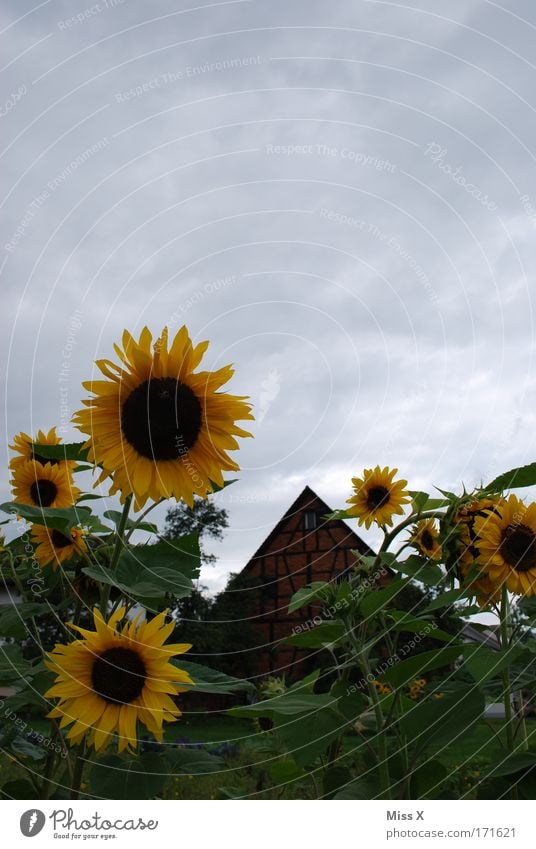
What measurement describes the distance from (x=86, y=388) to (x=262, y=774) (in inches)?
70.5

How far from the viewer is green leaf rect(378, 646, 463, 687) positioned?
1311 millimetres

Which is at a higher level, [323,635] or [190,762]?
[323,635]

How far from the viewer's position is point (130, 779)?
137 cm

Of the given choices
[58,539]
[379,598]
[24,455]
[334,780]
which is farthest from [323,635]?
[24,455]

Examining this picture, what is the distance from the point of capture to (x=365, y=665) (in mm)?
1476

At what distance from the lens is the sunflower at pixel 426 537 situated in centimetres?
193

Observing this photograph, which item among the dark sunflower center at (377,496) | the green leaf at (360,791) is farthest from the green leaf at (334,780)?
the dark sunflower center at (377,496)

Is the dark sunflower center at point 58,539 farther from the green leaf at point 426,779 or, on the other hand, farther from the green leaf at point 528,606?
the green leaf at point 528,606

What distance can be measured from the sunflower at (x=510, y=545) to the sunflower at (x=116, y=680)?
2.65 feet

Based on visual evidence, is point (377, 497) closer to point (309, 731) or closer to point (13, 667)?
point (309, 731)

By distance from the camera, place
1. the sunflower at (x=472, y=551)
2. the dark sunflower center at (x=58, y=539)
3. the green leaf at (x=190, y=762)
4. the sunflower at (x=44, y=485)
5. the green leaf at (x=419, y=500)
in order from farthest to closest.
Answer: the sunflower at (x=44, y=485), the dark sunflower center at (x=58, y=539), the green leaf at (x=419, y=500), the sunflower at (x=472, y=551), the green leaf at (x=190, y=762)

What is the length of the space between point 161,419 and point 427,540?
3.01 ft

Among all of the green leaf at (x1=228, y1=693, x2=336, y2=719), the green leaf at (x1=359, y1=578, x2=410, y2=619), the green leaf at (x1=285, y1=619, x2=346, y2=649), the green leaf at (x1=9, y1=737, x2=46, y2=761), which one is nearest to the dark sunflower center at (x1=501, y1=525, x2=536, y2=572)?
the green leaf at (x1=359, y1=578, x2=410, y2=619)
